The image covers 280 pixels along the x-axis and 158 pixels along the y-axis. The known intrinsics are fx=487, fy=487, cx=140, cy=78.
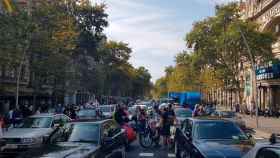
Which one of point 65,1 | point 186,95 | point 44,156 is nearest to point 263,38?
point 186,95

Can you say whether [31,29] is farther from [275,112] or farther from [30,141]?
[275,112]

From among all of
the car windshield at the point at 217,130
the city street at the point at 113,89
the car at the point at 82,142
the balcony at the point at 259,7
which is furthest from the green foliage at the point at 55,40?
the balcony at the point at 259,7

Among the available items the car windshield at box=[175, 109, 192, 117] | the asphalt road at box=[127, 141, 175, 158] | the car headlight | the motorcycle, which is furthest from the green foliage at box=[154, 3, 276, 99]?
the car headlight

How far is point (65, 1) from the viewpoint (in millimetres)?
50875

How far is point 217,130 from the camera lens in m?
12.4

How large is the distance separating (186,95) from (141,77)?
3274 inches

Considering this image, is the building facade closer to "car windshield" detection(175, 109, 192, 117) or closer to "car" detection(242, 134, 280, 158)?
"car windshield" detection(175, 109, 192, 117)

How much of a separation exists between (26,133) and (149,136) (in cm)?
597

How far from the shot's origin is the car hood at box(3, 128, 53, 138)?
16453 millimetres


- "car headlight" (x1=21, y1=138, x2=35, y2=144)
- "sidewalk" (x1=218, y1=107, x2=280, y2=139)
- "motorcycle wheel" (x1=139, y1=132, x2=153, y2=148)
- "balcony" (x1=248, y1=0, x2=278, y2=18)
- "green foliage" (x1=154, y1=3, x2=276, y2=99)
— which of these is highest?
"balcony" (x1=248, y1=0, x2=278, y2=18)

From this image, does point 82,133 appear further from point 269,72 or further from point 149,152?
point 269,72

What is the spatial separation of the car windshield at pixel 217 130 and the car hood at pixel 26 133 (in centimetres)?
654

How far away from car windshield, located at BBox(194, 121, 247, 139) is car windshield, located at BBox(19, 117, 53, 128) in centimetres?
788

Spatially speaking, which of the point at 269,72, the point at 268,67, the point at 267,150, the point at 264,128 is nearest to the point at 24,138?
the point at 267,150
